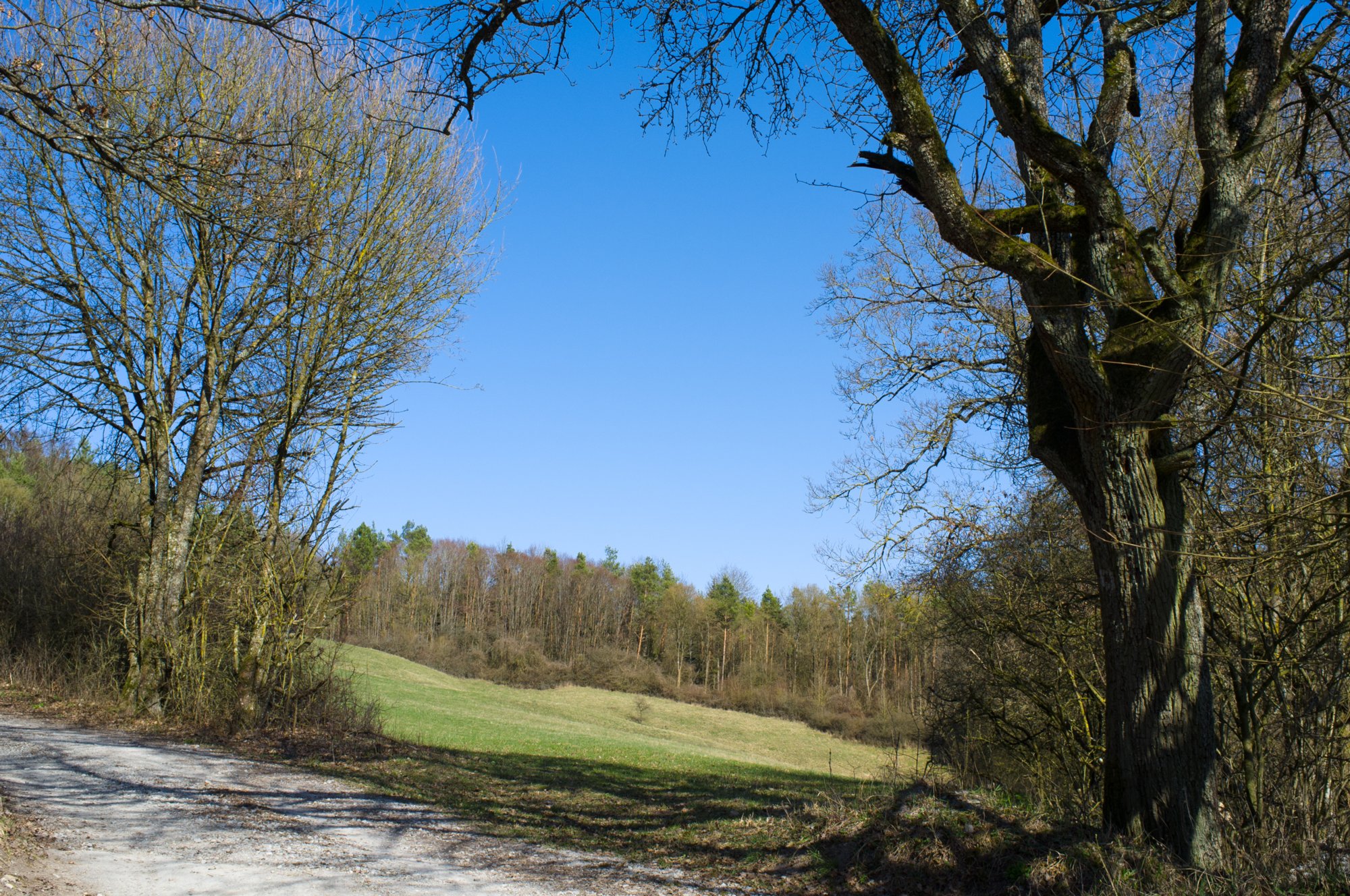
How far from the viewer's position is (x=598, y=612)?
68.6 metres

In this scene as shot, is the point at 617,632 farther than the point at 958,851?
Yes

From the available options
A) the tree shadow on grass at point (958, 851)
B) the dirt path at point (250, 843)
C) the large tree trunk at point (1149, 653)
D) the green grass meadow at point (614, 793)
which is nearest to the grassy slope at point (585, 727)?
the green grass meadow at point (614, 793)

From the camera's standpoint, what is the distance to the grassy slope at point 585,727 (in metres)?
17.3

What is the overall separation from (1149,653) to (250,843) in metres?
5.49

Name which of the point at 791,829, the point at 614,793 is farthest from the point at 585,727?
the point at 791,829

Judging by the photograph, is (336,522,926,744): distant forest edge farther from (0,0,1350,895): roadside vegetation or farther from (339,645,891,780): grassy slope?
(0,0,1350,895): roadside vegetation

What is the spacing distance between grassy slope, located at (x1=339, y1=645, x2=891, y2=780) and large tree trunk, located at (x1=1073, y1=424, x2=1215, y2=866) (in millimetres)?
7418

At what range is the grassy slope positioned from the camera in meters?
17.3

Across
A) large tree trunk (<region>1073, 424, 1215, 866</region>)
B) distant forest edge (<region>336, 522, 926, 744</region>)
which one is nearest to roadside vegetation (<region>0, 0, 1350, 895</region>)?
large tree trunk (<region>1073, 424, 1215, 866</region>)

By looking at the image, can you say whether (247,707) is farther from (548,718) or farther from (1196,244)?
(548,718)

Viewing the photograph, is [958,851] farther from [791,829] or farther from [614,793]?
[614,793]

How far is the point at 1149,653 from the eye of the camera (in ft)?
16.3

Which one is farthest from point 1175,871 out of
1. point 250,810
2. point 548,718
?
point 548,718

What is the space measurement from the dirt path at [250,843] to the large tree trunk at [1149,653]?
2501mm
